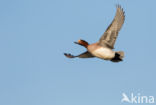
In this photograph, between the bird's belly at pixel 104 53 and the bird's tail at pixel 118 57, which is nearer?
the bird's belly at pixel 104 53

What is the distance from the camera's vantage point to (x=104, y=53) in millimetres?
18875

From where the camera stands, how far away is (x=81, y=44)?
64.0 feet

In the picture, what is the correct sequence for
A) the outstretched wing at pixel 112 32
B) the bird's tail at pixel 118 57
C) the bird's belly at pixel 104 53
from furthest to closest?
1. the bird's tail at pixel 118 57
2. the outstretched wing at pixel 112 32
3. the bird's belly at pixel 104 53

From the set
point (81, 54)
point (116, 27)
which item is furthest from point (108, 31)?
point (81, 54)

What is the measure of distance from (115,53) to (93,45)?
95 centimetres

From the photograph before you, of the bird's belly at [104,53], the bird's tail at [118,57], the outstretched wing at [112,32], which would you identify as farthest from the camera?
the bird's tail at [118,57]

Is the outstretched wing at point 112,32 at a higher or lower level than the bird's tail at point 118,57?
higher

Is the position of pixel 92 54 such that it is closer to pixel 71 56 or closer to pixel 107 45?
pixel 107 45

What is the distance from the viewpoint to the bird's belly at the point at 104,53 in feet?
61.8

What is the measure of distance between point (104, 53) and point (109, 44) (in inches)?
21.2

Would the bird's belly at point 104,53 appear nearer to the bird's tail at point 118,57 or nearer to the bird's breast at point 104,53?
the bird's breast at point 104,53

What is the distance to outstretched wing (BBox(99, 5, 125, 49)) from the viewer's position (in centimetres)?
1914

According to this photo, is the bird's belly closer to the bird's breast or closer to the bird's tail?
the bird's breast

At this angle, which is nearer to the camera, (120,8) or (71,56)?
(120,8)
